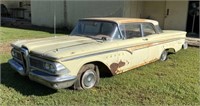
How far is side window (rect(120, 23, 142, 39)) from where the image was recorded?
521 cm

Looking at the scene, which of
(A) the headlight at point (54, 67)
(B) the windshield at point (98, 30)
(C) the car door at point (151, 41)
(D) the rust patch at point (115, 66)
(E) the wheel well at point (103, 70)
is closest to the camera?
(A) the headlight at point (54, 67)

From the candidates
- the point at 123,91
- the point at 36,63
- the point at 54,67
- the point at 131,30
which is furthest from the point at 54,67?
the point at 131,30

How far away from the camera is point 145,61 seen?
5750 mm

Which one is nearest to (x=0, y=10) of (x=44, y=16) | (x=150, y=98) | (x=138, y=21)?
(x=44, y=16)

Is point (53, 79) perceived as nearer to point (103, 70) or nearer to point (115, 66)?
point (103, 70)

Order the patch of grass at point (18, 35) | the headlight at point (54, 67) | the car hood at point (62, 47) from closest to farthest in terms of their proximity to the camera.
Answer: the headlight at point (54, 67) < the car hood at point (62, 47) < the patch of grass at point (18, 35)

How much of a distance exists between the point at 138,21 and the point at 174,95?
2.12 m

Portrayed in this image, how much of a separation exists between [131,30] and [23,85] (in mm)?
2651

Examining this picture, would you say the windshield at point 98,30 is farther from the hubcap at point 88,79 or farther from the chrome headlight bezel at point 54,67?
the chrome headlight bezel at point 54,67

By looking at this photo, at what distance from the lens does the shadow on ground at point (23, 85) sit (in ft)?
14.3

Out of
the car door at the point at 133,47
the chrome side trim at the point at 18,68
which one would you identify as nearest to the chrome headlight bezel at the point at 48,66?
the chrome side trim at the point at 18,68

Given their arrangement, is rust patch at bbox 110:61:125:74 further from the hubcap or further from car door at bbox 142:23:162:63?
car door at bbox 142:23:162:63

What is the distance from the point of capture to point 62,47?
170 inches

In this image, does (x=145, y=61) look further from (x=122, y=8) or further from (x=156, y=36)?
(x=122, y=8)
